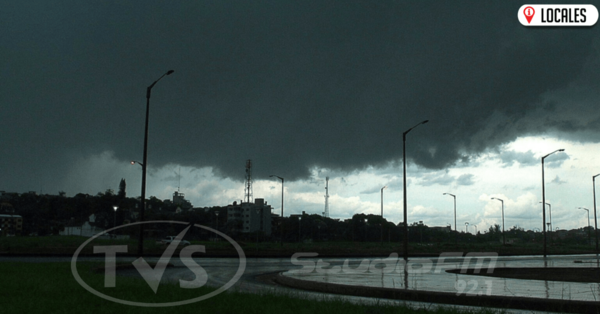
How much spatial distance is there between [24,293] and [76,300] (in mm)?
1678

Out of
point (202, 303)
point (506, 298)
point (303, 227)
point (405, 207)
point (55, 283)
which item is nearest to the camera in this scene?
point (202, 303)

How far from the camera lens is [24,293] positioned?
10.4 m

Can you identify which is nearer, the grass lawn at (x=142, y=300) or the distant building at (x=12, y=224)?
the grass lawn at (x=142, y=300)

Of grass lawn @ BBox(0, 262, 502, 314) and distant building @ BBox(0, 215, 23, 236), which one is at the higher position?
grass lawn @ BBox(0, 262, 502, 314)

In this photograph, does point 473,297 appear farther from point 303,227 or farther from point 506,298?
point 303,227

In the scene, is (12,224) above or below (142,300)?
below

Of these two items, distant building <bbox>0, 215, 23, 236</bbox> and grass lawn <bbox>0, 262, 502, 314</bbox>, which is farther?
distant building <bbox>0, 215, 23, 236</bbox>

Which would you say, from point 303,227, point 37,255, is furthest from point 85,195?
point 37,255

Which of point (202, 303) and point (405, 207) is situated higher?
point (405, 207)

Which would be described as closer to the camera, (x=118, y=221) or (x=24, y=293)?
(x=24, y=293)

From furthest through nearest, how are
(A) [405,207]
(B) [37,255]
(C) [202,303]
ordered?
(A) [405,207] → (B) [37,255] → (C) [202,303]

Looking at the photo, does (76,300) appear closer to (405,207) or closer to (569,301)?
(569,301)

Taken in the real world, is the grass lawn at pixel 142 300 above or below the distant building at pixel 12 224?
above

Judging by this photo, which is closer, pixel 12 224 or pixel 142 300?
pixel 142 300
